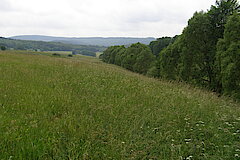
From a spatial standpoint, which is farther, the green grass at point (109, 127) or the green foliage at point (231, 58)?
the green foliage at point (231, 58)

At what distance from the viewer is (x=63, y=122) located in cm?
423

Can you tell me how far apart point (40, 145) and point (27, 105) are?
2084mm

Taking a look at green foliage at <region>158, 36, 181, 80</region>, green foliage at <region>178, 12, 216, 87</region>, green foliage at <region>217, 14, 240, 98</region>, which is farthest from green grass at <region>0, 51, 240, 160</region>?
green foliage at <region>158, 36, 181, 80</region>

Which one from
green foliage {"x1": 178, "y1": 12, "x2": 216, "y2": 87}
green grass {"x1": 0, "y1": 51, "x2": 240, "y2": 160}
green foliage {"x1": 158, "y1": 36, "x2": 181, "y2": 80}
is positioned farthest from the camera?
green foliage {"x1": 158, "y1": 36, "x2": 181, "y2": 80}

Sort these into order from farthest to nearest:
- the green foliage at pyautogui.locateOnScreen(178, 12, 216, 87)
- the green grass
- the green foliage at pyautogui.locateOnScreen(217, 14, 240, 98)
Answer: the green foliage at pyautogui.locateOnScreen(178, 12, 216, 87) → the green foliage at pyautogui.locateOnScreen(217, 14, 240, 98) → the green grass

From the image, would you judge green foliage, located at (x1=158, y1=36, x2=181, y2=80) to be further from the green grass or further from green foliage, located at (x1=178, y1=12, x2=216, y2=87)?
the green grass

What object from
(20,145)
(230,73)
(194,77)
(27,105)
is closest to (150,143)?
(20,145)

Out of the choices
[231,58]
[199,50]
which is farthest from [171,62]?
[231,58]

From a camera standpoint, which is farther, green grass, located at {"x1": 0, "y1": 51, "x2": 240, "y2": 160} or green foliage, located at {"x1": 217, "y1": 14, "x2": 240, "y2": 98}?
green foliage, located at {"x1": 217, "y1": 14, "x2": 240, "y2": 98}

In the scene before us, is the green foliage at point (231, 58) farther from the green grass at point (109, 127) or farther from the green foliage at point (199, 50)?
the green grass at point (109, 127)

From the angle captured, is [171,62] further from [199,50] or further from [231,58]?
[231,58]

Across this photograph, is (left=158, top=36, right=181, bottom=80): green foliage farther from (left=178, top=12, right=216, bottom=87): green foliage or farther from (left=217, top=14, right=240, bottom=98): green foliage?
(left=217, top=14, right=240, bottom=98): green foliage

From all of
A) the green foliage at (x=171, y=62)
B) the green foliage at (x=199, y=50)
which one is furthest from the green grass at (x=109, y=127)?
the green foliage at (x=171, y=62)

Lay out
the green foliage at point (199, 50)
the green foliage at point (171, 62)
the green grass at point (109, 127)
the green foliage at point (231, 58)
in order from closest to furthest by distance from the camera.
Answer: the green grass at point (109, 127), the green foliage at point (231, 58), the green foliage at point (199, 50), the green foliage at point (171, 62)
